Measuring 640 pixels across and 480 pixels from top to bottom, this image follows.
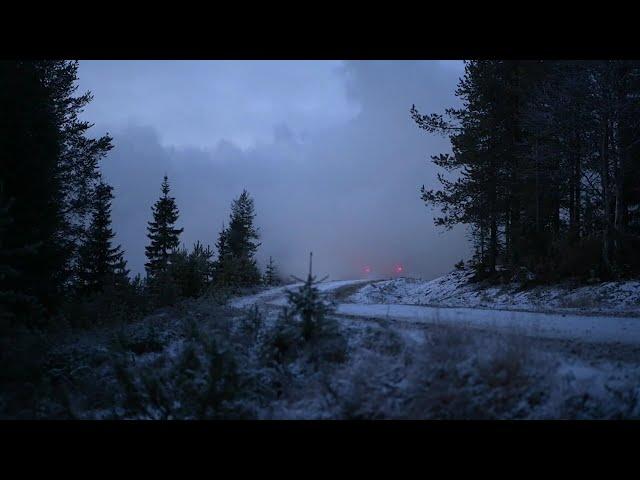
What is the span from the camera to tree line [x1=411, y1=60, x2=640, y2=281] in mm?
16969

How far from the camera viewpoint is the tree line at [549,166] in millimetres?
16969

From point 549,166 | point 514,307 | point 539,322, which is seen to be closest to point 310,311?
point 539,322

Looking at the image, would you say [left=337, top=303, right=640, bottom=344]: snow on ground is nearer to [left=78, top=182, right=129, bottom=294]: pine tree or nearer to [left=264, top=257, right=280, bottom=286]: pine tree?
[left=264, top=257, right=280, bottom=286]: pine tree

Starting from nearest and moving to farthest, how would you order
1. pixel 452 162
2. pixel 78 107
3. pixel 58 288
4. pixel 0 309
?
1. pixel 0 309
2. pixel 58 288
3. pixel 78 107
4. pixel 452 162

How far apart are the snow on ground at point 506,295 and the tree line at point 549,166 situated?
147 centimetres

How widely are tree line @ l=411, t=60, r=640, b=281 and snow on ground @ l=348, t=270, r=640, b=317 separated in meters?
1.47

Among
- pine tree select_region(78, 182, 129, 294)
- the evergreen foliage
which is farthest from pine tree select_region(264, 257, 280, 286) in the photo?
pine tree select_region(78, 182, 129, 294)

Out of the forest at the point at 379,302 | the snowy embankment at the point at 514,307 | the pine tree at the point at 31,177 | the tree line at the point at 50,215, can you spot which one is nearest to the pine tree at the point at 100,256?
the forest at the point at 379,302
